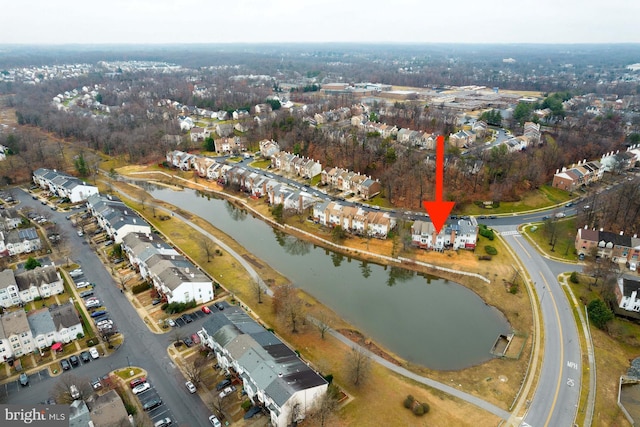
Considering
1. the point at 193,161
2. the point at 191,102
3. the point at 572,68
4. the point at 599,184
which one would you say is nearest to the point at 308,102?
the point at 191,102

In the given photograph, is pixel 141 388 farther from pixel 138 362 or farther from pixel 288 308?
pixel 288 308

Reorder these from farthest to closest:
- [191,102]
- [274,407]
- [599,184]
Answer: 1. [191,102]
2. [599,184]
3. [274,407]

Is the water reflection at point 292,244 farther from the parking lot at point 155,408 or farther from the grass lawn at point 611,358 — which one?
the grass lawn at point 611,358

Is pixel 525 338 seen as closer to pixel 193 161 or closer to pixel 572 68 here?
pixel 193 161

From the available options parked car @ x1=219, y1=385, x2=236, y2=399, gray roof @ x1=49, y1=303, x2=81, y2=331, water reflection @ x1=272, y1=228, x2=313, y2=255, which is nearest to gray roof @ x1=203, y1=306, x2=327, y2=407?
parked car @ x1=219, y1=385, x2=236, y2=399

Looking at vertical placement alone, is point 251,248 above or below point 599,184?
below

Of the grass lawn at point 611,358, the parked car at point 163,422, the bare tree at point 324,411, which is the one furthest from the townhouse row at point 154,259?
the grass lawn at point 611,358
